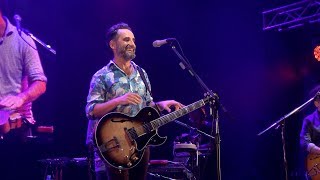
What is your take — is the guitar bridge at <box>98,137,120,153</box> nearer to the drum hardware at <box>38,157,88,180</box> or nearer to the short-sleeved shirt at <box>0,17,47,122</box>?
the drum hardware at <box>38,157,88,180</box>

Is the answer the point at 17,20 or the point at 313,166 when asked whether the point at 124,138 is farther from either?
the point at 313,166

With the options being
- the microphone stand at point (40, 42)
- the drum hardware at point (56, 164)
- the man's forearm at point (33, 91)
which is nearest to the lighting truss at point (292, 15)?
the microphone stand at point (40, 42)

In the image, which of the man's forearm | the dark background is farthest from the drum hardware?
the dark background

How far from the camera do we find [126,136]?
4.18 m

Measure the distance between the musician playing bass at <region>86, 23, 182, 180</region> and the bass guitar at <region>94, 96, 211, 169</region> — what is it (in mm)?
81

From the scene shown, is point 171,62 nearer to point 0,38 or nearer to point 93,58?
point 93,58

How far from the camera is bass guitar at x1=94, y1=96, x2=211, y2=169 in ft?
13.4

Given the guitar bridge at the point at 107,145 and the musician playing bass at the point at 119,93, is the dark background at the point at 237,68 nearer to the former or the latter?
the musician playing bass at the point at 119,93

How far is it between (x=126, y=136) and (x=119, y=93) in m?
0.44

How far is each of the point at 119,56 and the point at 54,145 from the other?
2499 millimetres

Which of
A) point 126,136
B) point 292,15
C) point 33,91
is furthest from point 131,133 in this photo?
point 292,15

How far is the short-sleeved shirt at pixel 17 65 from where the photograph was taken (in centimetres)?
564

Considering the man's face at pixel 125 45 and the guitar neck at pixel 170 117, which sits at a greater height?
the man's face at pixel 125 45

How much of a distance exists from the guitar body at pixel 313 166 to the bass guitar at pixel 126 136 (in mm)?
4238
